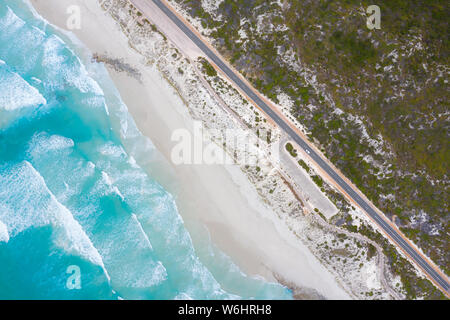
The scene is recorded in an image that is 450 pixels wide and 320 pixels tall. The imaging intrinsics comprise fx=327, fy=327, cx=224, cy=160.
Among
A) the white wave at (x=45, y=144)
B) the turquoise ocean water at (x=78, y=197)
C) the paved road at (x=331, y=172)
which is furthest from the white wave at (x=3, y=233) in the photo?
the paved road at (x=331, y=172)

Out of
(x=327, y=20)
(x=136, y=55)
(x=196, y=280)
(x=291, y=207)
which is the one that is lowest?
(x=196, y=280)

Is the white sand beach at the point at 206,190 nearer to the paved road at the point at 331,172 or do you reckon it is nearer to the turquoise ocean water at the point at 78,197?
the turquoise ocean water at the point at 78,197

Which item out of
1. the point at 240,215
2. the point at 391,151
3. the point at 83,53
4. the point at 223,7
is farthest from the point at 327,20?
the point at 83,53

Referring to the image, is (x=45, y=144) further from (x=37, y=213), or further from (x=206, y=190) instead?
(x=206, y=190)

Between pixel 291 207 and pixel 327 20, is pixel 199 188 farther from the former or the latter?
pixel 327 20

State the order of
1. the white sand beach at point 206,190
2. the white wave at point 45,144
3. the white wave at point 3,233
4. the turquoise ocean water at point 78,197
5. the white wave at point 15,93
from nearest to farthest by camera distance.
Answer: the white wave at point 3,233 < the turquoise ocean water at point 78,197 < the white wave at point 45,144 < the white wave at point 15,93 < the white sand beach at point 206,190

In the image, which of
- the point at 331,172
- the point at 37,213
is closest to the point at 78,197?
the point at 37,213
